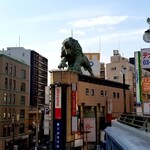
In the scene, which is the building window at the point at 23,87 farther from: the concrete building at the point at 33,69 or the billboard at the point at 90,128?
the billboard at the point at 90,128

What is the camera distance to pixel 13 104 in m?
Result: 74.8

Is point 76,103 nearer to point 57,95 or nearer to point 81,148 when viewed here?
point 57,95

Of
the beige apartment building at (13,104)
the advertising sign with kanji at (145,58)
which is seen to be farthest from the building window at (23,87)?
the advertising sign with kanji at (145,58)

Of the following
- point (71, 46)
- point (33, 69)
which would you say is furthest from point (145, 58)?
point (33, 69)

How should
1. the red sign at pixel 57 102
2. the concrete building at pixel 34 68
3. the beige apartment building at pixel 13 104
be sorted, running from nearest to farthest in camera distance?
the red sign at pixel 57 102 → the beige apartment building at pixel 13 104 → the concrete building at pixel 34 68

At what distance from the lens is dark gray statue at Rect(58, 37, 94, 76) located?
52.0 metres

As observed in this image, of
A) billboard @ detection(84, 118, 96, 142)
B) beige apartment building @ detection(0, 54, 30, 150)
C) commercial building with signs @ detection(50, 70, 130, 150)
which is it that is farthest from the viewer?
beige apartment building @ detection(0, 54, 30, 150)

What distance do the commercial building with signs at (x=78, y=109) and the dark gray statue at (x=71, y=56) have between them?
1.79m

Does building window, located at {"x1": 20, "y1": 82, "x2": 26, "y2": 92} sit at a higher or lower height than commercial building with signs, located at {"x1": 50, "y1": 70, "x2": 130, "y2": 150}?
higher

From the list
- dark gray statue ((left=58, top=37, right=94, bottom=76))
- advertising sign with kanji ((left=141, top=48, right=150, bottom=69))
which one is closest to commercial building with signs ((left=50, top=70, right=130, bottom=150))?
dark gray statue ((left=58, top=37, right=94, bottom=76))

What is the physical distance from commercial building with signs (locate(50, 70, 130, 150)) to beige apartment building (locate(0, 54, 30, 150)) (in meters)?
18.3

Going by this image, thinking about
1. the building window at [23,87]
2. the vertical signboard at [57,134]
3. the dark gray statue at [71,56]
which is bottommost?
the vertical signboard at [57,134]

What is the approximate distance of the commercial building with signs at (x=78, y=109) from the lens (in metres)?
47.6

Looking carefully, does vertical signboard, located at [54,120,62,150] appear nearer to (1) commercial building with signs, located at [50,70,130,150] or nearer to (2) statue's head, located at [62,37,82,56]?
(1) commercial building with signs, located at [50,70,130,150]
